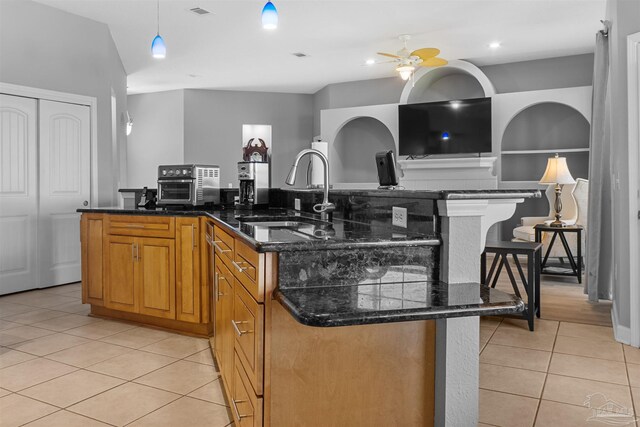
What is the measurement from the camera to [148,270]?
136 inches

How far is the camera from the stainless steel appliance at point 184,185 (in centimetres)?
392

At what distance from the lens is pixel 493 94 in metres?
7.27

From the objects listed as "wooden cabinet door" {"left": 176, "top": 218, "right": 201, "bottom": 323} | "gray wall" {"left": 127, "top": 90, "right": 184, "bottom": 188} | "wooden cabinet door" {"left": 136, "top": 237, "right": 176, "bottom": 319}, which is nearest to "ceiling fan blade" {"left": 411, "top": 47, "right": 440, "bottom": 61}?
"wooden cabinet door" {"left": 176, "top": 218, "right": 201, "bottom": 323}

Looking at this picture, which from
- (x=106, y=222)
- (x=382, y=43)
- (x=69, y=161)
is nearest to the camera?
(x=106, y=222)

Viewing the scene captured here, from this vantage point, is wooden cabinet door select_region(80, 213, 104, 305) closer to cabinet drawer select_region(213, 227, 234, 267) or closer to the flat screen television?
cabinet drawer select_region(213, 227, 234, 267)

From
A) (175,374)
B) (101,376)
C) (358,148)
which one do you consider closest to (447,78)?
A: (358,148)

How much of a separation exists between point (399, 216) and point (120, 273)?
2431mm

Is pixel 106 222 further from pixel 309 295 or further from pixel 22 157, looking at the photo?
pixel 309 295

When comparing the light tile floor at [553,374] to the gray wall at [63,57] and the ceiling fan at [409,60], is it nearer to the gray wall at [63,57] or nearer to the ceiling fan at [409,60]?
the ceiling fan at [409,60]

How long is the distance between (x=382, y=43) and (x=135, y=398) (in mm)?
5513

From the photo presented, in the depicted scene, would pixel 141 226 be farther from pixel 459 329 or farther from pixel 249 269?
pixel 459 329

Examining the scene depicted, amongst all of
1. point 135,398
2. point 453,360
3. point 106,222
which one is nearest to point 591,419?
point 453,360

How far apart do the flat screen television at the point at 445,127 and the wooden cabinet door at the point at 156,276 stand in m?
5.27

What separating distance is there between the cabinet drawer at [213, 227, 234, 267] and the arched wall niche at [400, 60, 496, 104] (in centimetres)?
581
